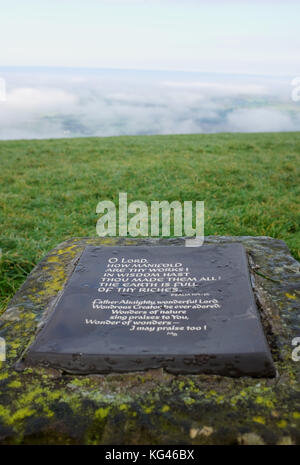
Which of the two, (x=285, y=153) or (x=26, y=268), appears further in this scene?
(x=285, y=153)

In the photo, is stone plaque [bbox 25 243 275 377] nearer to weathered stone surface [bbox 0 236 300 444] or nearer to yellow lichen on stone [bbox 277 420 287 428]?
weathered stone surface [bbox 0 236 300 444]

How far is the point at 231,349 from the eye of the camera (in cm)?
175

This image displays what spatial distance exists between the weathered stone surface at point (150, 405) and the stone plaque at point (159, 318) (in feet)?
0.20

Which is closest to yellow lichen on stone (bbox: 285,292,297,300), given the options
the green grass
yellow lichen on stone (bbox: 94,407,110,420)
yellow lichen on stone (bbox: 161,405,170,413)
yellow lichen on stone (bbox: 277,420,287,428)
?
yellow lichen on stone (bbox: 277,420,287,428)

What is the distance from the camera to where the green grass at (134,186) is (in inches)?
170

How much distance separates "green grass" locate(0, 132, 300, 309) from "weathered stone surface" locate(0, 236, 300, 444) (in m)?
1.42

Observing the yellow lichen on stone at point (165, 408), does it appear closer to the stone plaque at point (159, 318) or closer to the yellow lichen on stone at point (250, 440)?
the stone plaque at point (159, 318)

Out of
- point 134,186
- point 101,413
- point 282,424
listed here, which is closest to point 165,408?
point 101,413

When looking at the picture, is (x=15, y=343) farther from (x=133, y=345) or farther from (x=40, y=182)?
(x=40, y=182)

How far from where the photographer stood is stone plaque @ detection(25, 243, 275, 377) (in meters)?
1.75

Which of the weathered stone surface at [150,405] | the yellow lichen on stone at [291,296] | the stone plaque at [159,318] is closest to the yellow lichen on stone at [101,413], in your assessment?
the weathered stone surface at [150,405]

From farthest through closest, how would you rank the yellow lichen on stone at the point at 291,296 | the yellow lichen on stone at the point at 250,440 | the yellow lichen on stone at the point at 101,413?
1. the yellow lichen on stone at the point at 291,296
2. the yellow lichen on stone at the point at 101,413
3. the yellow lichen on stone at the point at 250,440
